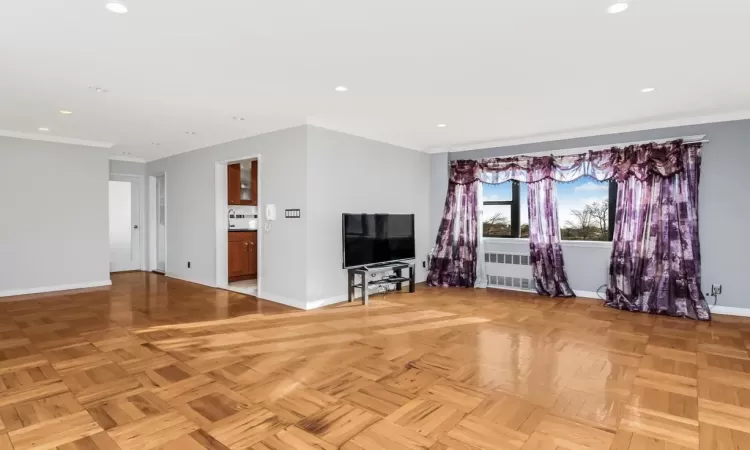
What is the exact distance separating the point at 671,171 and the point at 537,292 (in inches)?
95.3

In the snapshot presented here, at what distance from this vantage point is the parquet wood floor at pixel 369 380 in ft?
7.56

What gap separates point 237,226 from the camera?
302 inches

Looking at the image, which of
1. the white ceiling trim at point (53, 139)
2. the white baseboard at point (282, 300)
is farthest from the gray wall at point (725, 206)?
the white ceiling trim at point (53, 139)

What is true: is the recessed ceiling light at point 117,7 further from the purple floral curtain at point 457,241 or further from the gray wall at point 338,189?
the purple floral curtain at point 457,241

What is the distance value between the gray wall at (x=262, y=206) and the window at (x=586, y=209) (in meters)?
3.93

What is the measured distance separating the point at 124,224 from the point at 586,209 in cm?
862

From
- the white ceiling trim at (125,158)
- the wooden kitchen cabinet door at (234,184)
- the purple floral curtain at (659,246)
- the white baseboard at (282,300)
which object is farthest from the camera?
the white ceiling trim at (125,158)

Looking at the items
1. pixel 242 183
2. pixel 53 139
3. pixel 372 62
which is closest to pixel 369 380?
pixel 372 62

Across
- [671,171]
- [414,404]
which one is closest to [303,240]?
[414,404]

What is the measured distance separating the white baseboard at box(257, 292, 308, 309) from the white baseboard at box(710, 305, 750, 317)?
16.9ft

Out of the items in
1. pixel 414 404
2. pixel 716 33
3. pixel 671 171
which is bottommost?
pixel 414 404

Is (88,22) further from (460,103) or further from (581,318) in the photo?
(581,318)

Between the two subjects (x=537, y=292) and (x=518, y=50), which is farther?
(x=537, y=292)

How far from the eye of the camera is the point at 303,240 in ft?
17.4
